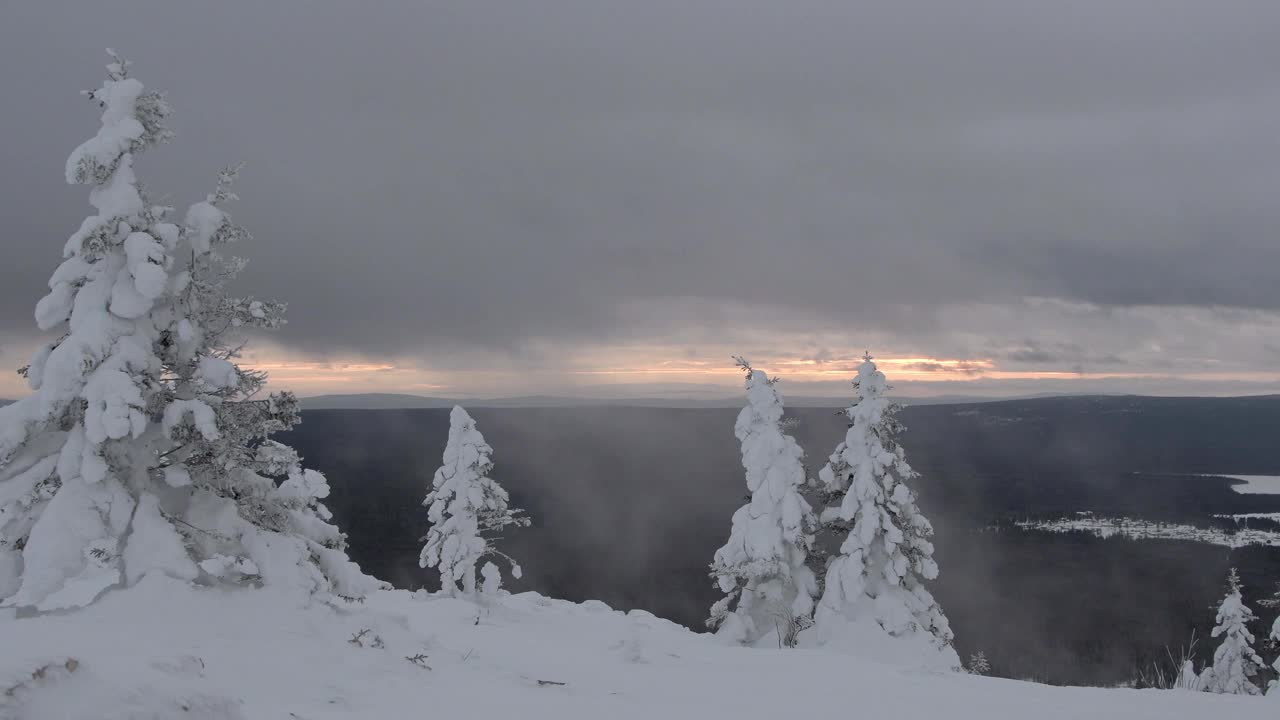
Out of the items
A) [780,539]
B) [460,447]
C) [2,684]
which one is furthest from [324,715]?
[460,447]

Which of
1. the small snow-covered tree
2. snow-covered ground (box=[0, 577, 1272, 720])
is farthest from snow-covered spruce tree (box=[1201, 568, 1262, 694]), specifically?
snow-covered ground (box=[0, 577, 1272, 720])

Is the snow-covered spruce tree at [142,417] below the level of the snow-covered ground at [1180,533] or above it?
above

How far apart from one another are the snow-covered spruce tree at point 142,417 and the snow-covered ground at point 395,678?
895 mm

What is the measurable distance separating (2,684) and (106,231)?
6.48 m

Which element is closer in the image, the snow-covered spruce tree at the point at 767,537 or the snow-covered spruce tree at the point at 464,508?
the snow-covered spruce tree at the point at 767,537

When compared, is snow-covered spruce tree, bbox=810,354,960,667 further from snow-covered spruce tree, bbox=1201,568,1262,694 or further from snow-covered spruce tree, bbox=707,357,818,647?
snow-covered spruce tree, bbox=1201,568,1262,694

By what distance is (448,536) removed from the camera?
33.6 meters

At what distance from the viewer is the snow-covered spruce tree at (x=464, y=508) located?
32906mm

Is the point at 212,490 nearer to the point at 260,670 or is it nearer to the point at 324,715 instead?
the point at 260,670

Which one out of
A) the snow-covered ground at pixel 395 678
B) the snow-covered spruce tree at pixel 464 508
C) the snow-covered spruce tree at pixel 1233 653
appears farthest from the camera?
the snow-covered spruce tree at pixel 464 508

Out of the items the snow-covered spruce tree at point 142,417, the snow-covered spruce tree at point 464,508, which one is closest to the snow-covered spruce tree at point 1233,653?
the snow-covered spruce tree at point 464,508

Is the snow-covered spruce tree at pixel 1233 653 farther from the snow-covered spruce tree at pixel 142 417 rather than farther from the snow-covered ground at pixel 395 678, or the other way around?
the snow-covered spruce tree at pixel 142 417

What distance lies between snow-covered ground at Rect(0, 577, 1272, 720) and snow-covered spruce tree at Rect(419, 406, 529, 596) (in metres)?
24.3

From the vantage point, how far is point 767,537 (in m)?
25.0
